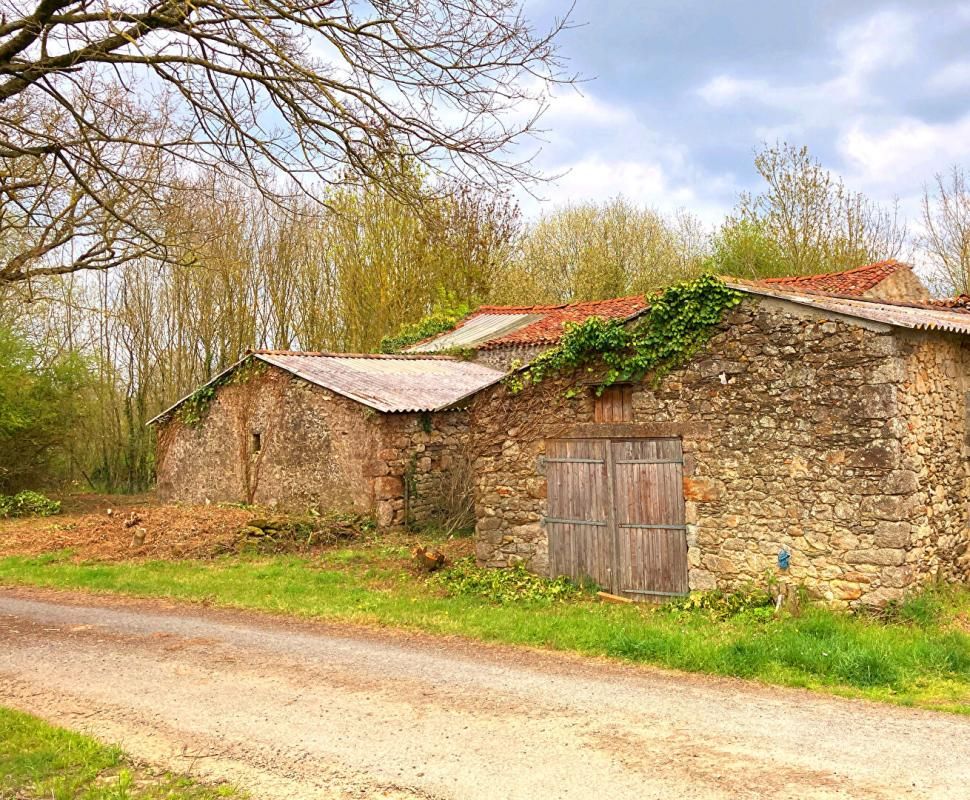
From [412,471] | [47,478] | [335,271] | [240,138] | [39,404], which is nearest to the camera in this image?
[240,138]

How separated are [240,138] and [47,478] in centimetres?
1939

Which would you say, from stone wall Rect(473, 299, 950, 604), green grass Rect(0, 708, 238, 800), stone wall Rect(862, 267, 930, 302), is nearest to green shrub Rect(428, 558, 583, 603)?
stone wall Rect(473, 299, 950, 604)

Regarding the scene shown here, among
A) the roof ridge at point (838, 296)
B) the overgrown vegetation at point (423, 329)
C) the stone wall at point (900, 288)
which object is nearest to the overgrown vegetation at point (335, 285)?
the overgrown vegetation at point (423, 329)

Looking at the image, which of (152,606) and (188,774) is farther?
(152,606)

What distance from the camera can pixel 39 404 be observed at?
21.0m

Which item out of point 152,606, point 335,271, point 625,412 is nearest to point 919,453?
point 625,412

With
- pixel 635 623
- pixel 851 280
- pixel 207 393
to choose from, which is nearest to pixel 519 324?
pixel 207 393

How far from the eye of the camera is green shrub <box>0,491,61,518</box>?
19969 mm

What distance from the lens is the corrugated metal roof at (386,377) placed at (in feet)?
52.1

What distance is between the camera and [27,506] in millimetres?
20188

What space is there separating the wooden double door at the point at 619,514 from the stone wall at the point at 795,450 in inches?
8.7

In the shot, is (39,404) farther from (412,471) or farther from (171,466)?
(412,471)

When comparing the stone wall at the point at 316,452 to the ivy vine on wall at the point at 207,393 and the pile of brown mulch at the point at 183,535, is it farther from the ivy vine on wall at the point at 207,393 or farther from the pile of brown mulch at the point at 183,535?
the pile of brown mulch at the point at 183,535

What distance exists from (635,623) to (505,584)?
2432 millimetres
